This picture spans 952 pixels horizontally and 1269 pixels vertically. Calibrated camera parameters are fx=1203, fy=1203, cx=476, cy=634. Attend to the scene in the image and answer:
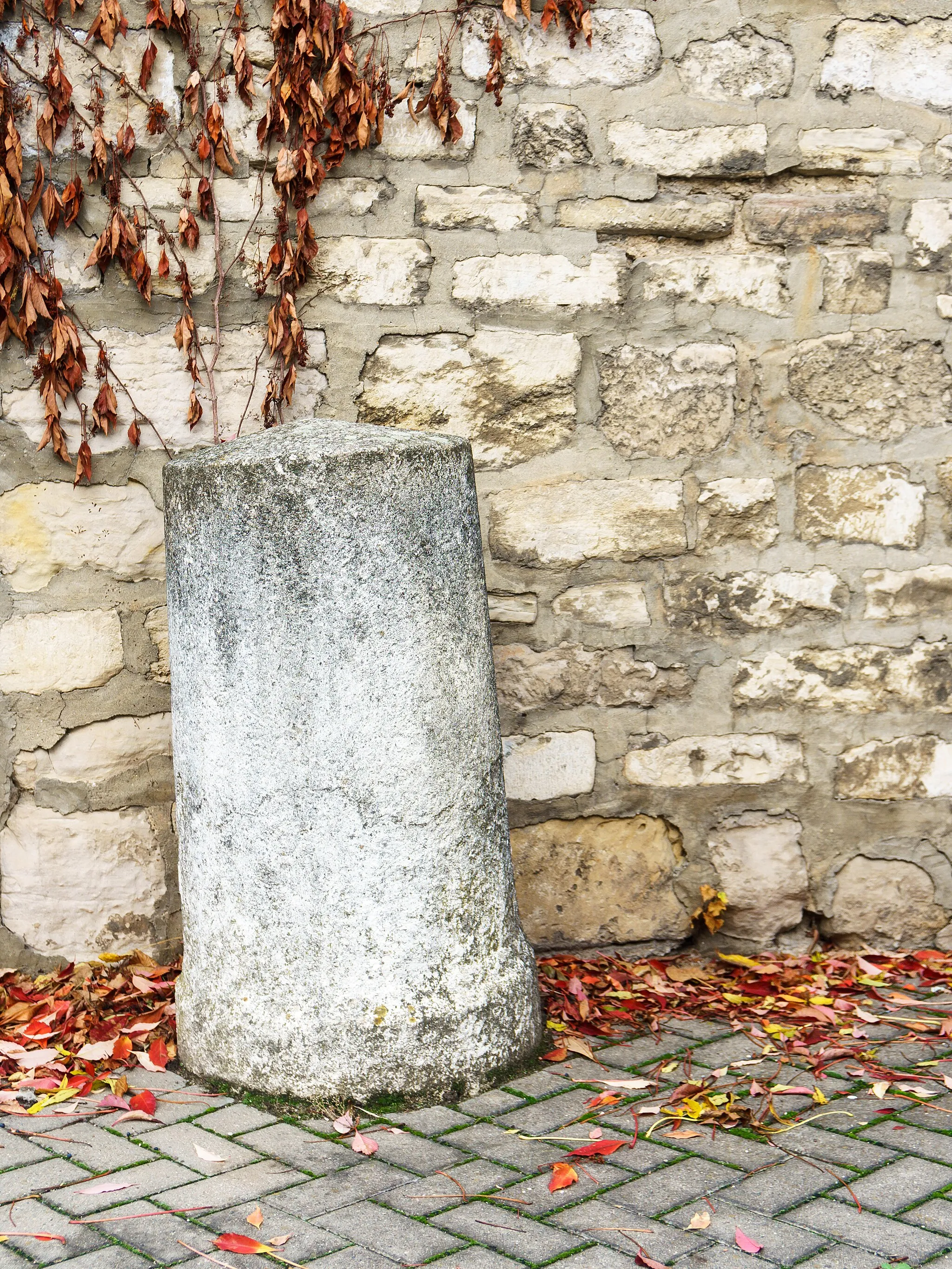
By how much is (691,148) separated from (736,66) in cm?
24

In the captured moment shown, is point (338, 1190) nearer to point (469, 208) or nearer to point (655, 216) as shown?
point (469, 208)

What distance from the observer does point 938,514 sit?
3248mm

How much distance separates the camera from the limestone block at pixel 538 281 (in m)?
3.10

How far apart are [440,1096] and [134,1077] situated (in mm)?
694

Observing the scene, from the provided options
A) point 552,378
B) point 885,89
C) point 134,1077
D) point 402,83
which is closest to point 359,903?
point 134,1077

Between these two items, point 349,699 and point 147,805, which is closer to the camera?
point 349,699

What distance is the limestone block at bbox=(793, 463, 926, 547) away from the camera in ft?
10.6

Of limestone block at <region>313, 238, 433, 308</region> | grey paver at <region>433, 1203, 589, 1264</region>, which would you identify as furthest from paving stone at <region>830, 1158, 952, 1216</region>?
limestone block at <region>313, 238, 433, 308</region>

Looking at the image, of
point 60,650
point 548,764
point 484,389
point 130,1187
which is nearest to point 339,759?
point 130,1187

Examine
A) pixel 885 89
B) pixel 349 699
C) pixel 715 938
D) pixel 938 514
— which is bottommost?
pixel 715 938

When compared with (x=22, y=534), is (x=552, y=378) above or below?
above

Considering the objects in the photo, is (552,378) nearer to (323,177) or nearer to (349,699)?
(323,177)

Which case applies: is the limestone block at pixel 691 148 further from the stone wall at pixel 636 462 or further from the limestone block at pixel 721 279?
the limestone block at pixel 721 279

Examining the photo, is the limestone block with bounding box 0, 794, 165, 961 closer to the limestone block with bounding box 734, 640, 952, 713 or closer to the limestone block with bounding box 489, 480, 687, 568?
the limestone block with bounding box 489, 480, 687, 568
